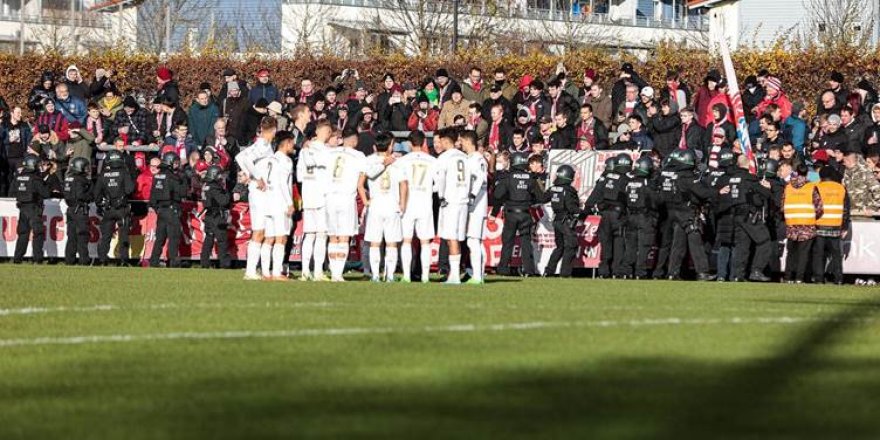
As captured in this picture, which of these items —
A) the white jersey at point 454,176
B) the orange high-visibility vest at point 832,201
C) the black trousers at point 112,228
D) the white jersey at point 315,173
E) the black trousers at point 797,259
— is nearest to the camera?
the white jersey at point 315,173

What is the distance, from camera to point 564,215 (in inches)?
1073

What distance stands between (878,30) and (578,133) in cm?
4720

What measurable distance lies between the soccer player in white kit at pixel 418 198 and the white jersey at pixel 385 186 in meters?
0.12

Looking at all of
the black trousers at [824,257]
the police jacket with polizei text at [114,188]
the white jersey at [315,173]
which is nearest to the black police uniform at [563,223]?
the black trousers at [824,257]

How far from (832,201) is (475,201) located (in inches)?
226

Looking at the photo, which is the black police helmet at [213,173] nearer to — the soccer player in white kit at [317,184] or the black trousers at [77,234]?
the black trousers at [77,234]

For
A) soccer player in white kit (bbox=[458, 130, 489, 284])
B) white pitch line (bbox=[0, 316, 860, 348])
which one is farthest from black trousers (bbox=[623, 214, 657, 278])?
white pitch line (bbox=[0, 316, 860, 348])

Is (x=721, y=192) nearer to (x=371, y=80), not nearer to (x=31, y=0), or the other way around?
(x=371, y=80)

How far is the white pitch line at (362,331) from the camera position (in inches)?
489

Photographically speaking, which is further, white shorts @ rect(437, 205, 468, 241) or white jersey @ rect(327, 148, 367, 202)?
white shorts @ rect(437, 205, 468, 241)

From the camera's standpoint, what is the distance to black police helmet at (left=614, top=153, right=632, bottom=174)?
27219 millimetres

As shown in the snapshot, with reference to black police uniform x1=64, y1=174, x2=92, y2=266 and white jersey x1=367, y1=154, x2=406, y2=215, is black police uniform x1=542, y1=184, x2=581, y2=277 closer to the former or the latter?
white jersey x1=367, y1=154, x2=406, y2=215

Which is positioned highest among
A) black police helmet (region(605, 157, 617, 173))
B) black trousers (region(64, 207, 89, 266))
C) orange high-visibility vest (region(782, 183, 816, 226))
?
black police helmet (region(605, 157, 617, 173))

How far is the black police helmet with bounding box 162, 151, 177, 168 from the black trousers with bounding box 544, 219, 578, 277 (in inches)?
251
